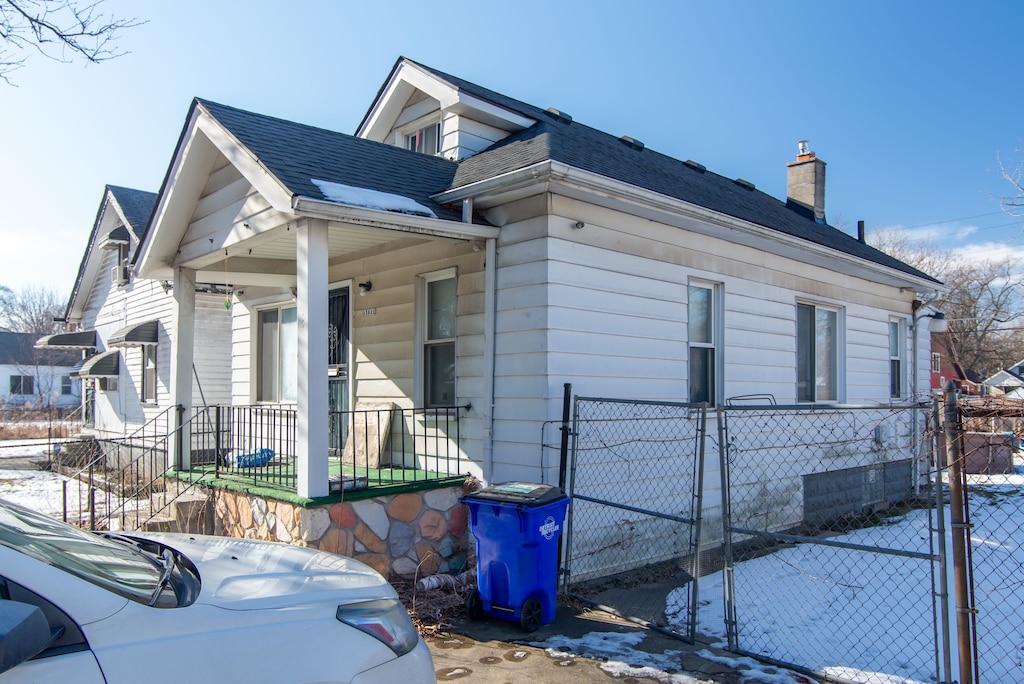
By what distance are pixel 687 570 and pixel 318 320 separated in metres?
4.51

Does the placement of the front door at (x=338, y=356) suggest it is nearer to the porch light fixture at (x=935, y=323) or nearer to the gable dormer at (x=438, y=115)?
the gable dormer at (x=438, y=115)

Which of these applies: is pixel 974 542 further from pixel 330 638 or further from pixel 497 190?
Result: pixel 330 638

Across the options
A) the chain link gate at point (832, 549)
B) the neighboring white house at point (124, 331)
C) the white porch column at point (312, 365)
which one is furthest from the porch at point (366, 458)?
the neighboring white house at point (124, 331)

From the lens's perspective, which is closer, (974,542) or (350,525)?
(350,525)

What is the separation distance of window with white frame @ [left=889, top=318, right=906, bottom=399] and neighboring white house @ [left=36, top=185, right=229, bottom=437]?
12.5m

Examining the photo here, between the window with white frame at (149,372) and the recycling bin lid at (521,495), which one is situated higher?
the window with white frame at (149,372)

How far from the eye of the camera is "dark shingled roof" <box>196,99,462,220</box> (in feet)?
20.1

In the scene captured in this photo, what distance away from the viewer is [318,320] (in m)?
5.74

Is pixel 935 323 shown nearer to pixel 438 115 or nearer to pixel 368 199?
pixel 438 115

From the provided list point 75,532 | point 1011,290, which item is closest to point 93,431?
point 75,532

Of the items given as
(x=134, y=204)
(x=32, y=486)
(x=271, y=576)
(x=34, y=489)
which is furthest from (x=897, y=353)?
(x=134, y=204)

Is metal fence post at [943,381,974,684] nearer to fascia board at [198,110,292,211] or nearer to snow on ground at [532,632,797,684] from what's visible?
snow on ground at [532,632,797,684]

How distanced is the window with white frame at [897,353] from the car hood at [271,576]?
11881mm

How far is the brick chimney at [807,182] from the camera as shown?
1389 centimetres
